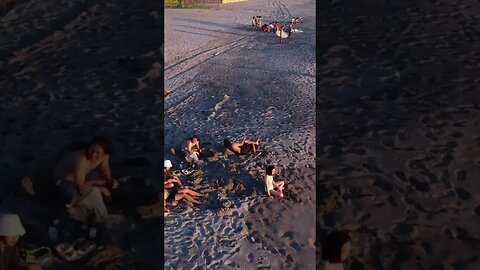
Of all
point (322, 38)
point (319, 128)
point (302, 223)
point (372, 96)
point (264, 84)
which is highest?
point (322, 38)

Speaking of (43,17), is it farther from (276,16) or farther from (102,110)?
(276,16)

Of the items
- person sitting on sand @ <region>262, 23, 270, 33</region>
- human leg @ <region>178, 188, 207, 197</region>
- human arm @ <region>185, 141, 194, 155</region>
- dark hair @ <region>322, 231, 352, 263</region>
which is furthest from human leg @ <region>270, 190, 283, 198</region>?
person sitting on sand @ <region>262, 23, 270, 33</region>

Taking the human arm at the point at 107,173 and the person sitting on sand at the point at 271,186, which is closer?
the human arm at the point at 107,173

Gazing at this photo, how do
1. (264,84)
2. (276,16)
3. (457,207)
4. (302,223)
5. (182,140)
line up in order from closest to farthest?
1. (457,207)
2. (302,223)
3. (182,140)
4. (264,84)
5. (276,16)

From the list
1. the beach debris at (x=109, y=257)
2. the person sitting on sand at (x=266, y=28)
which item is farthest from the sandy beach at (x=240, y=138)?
the beach debris at (x=109, y=257)

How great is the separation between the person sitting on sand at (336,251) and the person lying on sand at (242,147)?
6.38m

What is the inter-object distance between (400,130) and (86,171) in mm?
1814

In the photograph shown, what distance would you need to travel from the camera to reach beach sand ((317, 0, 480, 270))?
9.52ft

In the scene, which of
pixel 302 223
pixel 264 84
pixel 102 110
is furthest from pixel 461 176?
pixel 264 84

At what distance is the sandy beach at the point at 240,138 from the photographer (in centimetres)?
680

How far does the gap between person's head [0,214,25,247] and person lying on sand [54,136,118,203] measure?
0.29 meters

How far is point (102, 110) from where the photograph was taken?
3039 millimetres

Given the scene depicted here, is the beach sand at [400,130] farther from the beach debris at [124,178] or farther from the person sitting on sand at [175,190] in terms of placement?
the person sitting on sand at [175,190]

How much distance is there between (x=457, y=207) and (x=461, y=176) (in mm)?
174
